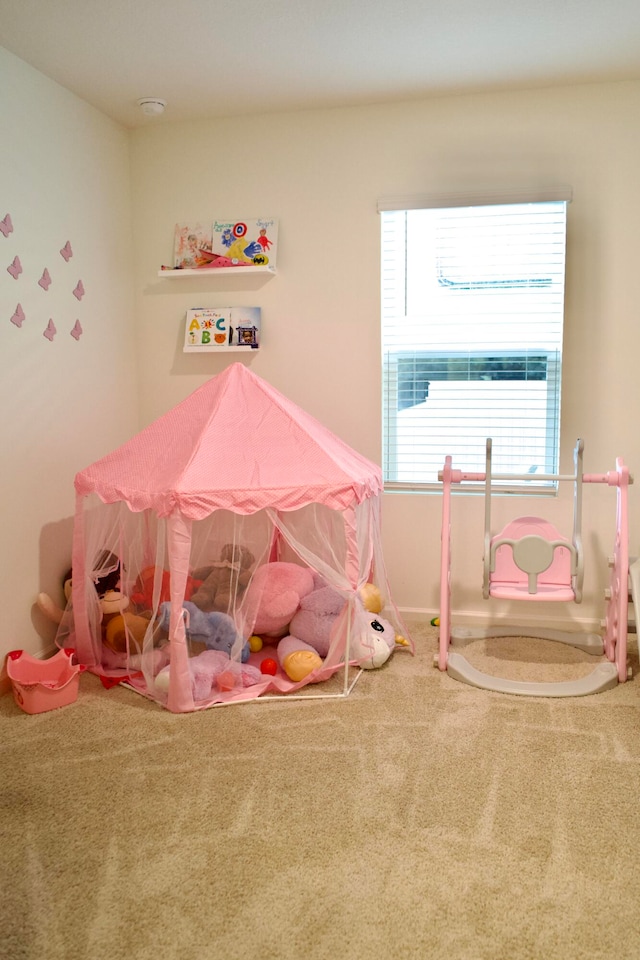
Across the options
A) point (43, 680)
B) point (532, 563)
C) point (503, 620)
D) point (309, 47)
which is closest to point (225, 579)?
point (43, 680)

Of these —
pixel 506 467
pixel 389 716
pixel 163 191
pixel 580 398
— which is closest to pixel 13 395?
pixel 163 191

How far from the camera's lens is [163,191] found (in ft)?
13.2

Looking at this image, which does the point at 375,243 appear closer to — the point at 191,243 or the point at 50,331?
the point at 191,243

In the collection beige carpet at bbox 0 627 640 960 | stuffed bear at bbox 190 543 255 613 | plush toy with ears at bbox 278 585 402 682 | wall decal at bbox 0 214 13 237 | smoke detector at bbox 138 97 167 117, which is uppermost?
smoke detector at bbox 138 97 167 117

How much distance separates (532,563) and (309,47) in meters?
2.23

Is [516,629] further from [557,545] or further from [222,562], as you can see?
[222,562]

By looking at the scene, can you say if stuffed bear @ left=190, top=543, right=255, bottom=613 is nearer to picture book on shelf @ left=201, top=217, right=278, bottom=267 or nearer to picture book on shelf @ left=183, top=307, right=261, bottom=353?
picture book on shelf @ left=183, top=307, right=261, bottom=353

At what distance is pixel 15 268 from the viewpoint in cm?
317

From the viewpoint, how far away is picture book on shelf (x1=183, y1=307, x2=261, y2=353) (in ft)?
12.9

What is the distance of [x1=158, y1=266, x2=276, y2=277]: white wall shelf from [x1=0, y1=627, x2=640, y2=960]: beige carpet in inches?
80.4

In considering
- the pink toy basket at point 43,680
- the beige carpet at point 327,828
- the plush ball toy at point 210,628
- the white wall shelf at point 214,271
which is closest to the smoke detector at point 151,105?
the white wall shelf at point 214,271

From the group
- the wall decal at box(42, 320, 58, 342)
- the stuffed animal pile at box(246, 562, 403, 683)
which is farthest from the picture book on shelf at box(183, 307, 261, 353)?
the stuffed animal pile at box(246, 562, 403, 683)

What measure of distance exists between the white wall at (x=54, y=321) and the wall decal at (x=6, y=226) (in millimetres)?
23

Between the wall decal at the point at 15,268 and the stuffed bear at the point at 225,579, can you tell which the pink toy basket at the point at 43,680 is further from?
the wall decal at the point at 15,268
